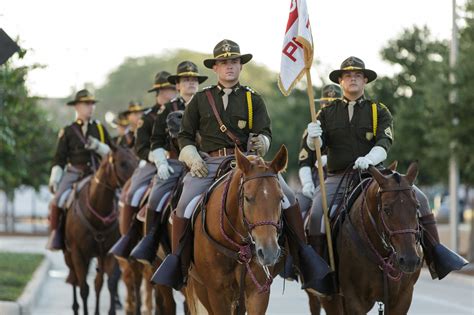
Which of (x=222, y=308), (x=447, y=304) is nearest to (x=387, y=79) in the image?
(x=447, y=304)

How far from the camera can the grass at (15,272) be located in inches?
782

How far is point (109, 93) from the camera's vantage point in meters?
108

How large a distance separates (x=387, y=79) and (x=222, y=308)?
24725 millimetres

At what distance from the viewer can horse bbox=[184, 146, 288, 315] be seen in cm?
1003

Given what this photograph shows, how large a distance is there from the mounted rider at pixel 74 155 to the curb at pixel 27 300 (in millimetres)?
1006

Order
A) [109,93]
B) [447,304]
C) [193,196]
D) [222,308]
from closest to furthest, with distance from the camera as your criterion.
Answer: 1. [222,308]
2. [193,196]
3. [447,304]
4. [109,93]

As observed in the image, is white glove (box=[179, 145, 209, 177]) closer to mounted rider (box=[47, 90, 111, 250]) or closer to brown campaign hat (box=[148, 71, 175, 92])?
brown campaign hat (box=[148, 71, 175, 92])

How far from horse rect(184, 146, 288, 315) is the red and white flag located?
1801mm

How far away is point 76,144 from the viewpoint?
1962 centimetres

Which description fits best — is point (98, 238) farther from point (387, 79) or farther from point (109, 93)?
point (109, 93)

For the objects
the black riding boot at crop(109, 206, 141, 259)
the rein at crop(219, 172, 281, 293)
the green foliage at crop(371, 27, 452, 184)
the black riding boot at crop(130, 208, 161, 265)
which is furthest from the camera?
the green foliage at crop(371, 27, 452, 184)

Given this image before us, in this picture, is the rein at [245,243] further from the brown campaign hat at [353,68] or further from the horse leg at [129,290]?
the horse leg at [129,290]

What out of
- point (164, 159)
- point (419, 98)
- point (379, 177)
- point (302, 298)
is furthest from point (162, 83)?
point (419, 98)

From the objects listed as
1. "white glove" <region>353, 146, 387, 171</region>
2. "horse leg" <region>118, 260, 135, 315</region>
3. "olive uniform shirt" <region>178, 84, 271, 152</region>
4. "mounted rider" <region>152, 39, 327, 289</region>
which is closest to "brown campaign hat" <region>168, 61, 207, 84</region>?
"mounted rider" <region>152, 39, 327, 289</region>
